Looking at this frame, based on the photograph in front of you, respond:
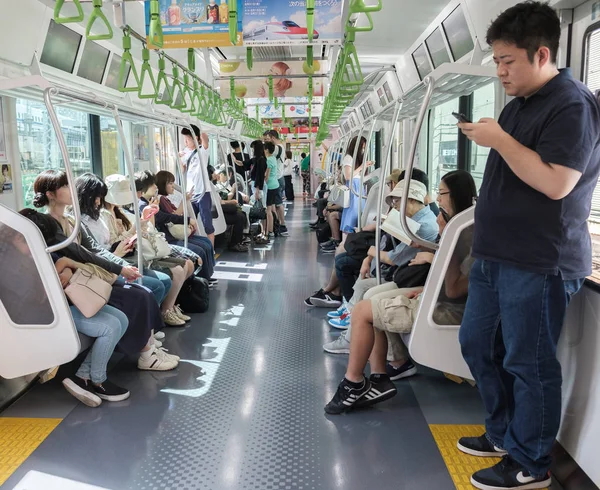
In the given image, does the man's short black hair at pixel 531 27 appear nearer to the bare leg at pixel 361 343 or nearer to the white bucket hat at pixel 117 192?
the bare leg at pixel 361 343

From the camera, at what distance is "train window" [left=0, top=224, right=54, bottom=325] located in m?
2.72

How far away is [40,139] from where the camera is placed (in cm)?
512

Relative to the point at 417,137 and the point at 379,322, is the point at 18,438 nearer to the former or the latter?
the point at 379,322

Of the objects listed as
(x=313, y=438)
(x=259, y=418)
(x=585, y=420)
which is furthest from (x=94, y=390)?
(x=585, y=420)

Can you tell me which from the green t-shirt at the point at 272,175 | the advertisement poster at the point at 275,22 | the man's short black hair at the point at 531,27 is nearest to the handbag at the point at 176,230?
the advertisement poster at the point at 275,22

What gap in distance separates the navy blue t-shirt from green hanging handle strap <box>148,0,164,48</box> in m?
2.38

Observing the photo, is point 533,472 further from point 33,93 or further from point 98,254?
point 33,93

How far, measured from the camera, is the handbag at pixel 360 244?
4512 millimetres

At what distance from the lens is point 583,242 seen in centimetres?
204

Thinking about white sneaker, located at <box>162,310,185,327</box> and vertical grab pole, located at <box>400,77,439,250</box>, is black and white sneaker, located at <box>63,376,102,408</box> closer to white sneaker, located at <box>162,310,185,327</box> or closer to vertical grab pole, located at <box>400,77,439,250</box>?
white sneaker, located at <box>162,310,185,327</box>

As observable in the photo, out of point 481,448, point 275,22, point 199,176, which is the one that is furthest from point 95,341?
point 199,176

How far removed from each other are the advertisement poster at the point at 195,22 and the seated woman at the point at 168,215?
1.42m

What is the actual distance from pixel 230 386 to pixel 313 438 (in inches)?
32.2

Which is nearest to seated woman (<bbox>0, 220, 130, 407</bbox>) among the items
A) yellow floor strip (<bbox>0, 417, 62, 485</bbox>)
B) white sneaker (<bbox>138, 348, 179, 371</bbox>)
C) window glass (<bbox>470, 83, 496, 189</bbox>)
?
yellow floor strip (<bbox>0, 417, 62, 485</bbox>)
